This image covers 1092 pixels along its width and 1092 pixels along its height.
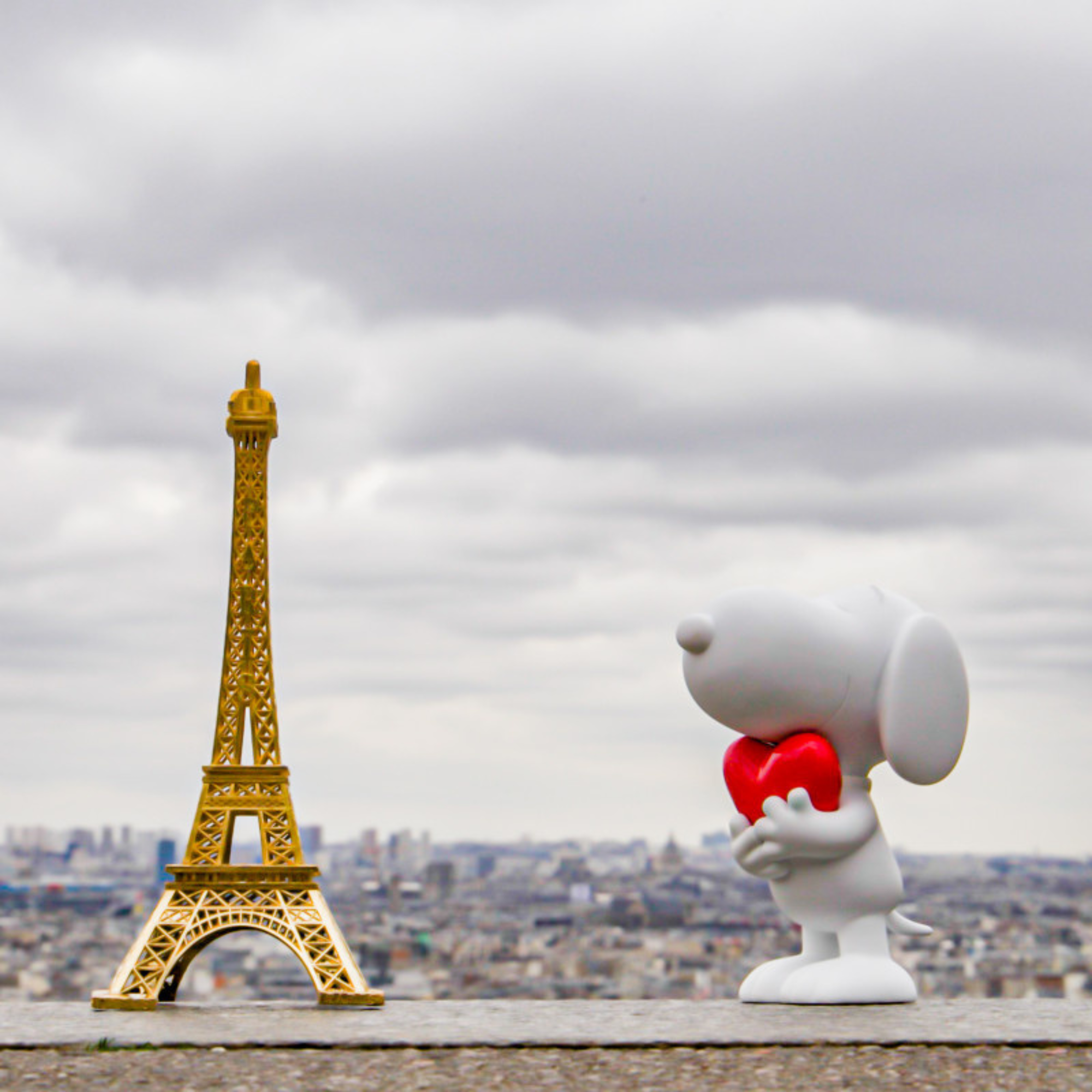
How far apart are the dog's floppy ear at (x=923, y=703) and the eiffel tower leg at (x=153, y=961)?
273 inches

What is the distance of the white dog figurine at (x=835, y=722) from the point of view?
14.8 meters

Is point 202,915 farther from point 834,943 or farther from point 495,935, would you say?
point 495,935

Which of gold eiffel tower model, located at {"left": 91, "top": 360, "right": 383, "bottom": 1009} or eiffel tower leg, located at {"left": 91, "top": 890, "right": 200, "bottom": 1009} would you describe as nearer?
eiffel tower leg, located at {"left": 91, "top": 890, "right": 200, "bottom": 1009}

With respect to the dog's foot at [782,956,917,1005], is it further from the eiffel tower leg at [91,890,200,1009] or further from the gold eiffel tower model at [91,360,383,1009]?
the eiffel tower leg at [91,890,200,1009]

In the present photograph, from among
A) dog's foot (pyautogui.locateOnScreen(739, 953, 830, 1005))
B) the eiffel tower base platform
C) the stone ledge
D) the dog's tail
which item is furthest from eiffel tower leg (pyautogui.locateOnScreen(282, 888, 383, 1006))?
the dog's tail

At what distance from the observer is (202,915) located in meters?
17.4

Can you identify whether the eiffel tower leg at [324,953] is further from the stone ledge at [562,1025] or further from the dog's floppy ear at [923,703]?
the dog's floppy ear at [923,703]

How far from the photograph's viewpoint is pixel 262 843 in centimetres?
1792

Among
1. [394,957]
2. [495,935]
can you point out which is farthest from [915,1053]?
[495,935]

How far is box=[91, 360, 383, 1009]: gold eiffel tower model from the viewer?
53.7 ft

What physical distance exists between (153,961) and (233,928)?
36.9 inches

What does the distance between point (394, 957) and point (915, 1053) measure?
59182 mm

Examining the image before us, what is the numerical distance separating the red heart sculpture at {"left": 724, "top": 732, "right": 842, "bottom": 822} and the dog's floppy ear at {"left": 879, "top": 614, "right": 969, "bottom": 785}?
0.53 m

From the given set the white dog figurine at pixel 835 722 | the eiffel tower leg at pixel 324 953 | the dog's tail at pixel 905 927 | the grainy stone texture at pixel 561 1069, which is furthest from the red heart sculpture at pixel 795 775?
the eiffel tower leg at pixel 324 953
